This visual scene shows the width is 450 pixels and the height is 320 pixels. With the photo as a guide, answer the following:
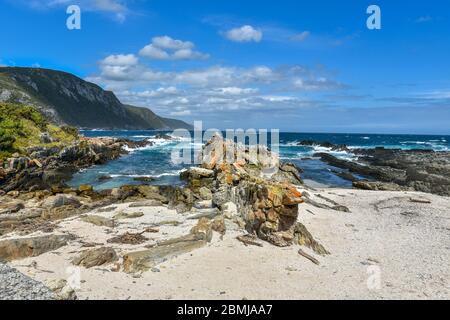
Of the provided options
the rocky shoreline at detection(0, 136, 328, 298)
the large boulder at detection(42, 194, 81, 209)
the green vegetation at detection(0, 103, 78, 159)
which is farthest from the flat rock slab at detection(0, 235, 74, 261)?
the green vegetation at detection(0, 103, 78, 159)

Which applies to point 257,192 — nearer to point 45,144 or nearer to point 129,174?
point 129,174

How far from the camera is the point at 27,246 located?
51.1 feet

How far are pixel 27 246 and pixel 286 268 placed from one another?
11160 millimetres

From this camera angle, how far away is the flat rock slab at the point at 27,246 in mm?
15047

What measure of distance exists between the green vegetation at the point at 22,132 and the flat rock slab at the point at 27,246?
95.5 ft

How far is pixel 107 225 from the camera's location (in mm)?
20391

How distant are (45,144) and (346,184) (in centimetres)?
4039

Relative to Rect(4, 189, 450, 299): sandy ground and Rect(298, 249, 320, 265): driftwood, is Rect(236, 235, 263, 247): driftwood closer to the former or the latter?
Rect(4, 189, 450, 299): sandy ground

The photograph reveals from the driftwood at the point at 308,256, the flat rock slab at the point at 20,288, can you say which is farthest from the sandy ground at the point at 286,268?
the flat rock slab at the point at 20,288

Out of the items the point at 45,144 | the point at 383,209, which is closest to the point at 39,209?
the point at 383,209

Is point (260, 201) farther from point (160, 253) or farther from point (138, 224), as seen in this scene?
point (138, 224)

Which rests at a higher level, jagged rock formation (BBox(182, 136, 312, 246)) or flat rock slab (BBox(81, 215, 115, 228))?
jagged rock formation (BBox(182, 136, 312, 246))

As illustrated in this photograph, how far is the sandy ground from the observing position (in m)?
12.8

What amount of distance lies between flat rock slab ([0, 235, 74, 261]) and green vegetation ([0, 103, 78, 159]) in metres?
29.1
